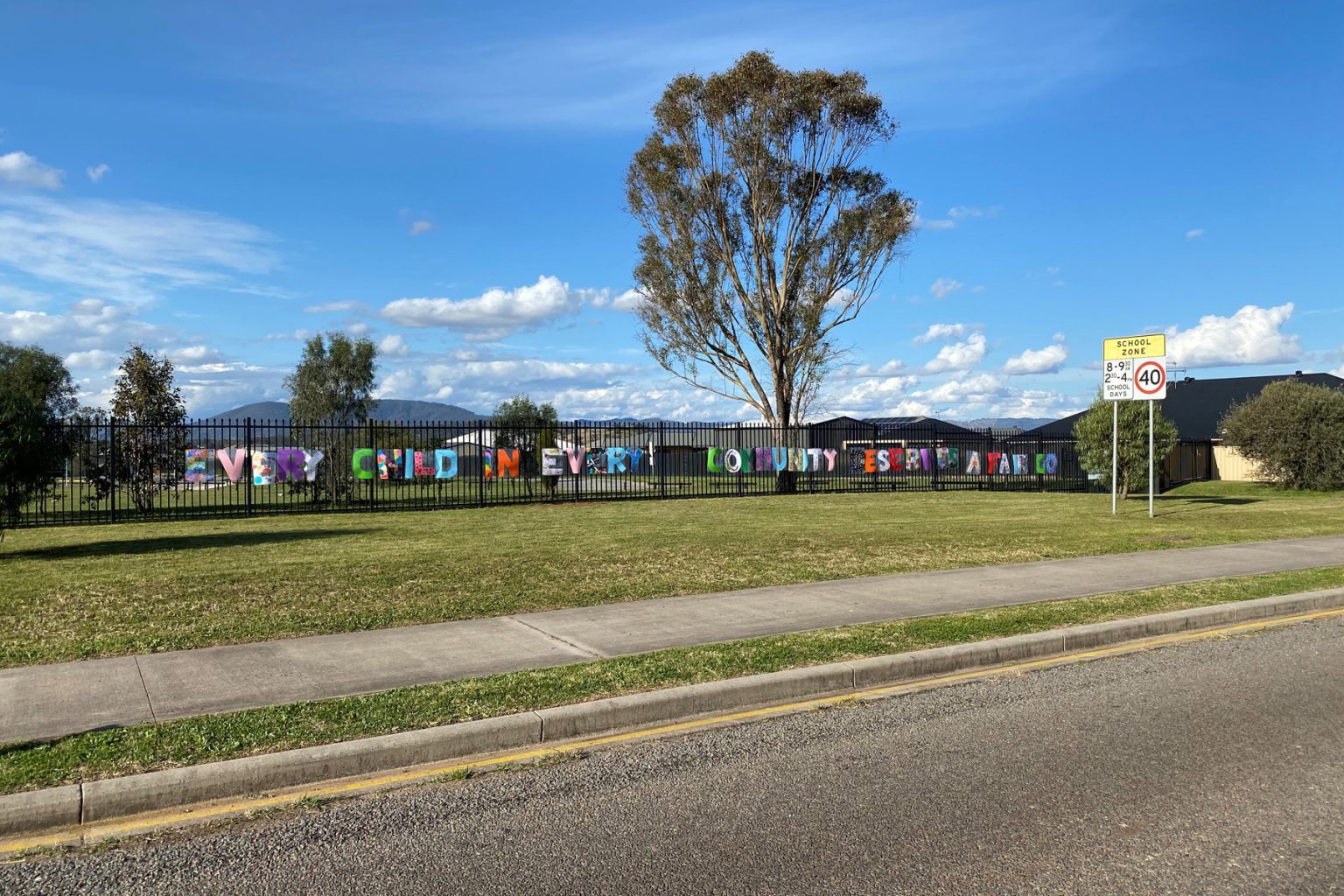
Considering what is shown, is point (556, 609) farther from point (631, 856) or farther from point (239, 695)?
point (631, 856)

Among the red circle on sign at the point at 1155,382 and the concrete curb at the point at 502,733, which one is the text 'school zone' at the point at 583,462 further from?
the concrete curb at the point at 502,733

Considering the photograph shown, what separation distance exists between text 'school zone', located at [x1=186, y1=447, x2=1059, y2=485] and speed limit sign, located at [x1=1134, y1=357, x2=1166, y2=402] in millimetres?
13550

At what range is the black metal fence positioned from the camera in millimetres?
22953

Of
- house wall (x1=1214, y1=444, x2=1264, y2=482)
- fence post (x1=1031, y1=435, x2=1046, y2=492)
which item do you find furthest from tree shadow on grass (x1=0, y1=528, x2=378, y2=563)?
house wall (x1=1214, y1=444, x2=1264, y2=482)

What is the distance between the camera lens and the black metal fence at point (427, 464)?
23.0 meters

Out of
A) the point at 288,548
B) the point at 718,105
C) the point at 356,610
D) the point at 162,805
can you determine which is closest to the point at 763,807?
the point at 162,805

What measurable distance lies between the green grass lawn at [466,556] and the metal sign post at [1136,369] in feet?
8.13

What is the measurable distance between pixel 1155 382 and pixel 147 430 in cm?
2364

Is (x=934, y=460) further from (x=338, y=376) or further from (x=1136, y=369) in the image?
(x=338, y=376)

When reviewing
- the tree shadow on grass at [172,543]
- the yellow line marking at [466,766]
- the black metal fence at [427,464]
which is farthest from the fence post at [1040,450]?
the yellow line marking at [466,766]

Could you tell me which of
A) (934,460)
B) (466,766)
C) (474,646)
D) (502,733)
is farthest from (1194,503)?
(466,766)

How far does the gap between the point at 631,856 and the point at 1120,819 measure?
2261 millimetres

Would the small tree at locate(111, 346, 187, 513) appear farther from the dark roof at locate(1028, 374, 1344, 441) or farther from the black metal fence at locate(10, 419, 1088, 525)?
the dark roof at locate(1028, 374, 1344, 441)

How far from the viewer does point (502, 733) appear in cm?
561
